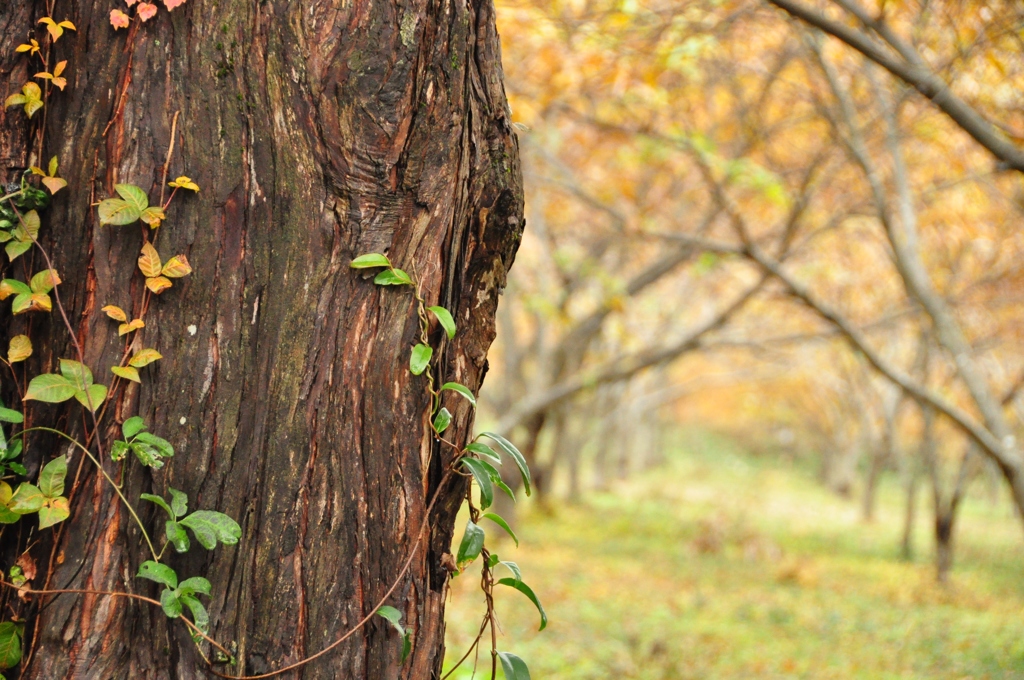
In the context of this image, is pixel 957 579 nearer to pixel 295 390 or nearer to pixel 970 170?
pixel 970 170

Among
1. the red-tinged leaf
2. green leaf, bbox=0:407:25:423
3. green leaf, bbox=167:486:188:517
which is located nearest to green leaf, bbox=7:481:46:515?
green leaf, bbox=0:407:25:423

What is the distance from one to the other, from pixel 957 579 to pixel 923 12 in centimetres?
909

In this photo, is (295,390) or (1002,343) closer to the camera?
(295,390)

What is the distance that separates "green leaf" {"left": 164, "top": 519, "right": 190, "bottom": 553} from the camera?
59.2 inches

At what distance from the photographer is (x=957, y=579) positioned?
11.0m

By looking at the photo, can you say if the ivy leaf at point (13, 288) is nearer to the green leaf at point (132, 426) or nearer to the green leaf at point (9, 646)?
the green leaf at point (132, 426)

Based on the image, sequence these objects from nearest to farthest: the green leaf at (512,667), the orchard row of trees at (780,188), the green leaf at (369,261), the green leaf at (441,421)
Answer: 1. the green leaf at (369,261)
2. the green leaf at (441,421)
3. the green leaf at (512,667)
4. the orchard row of trees at (780,188)

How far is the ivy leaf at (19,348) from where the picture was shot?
1601 millimetres

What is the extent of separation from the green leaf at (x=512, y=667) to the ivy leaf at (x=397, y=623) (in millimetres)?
320

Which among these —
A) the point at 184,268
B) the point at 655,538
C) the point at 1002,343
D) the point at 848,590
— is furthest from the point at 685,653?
the point at 1002,343

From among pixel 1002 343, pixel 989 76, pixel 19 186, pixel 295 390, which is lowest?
pixel 295 390

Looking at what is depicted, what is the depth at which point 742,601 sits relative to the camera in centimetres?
895

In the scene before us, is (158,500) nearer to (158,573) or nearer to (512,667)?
(158,573)

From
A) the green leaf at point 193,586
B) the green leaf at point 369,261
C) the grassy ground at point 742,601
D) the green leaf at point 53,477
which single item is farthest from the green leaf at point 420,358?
the grassy ground at point 742,601
